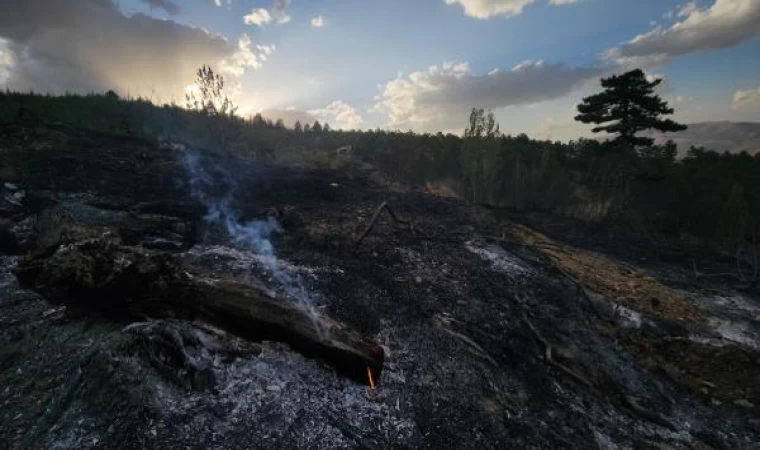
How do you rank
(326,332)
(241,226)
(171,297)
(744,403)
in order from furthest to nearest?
(241,226)
(744,403)
(326,332)
(171,297)

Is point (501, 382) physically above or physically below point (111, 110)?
below

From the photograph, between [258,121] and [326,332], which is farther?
[258,121]

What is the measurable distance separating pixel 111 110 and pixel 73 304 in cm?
2694

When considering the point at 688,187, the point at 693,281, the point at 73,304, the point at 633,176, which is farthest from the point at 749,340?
the point at 688,187

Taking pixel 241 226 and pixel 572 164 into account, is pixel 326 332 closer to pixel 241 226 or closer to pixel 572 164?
pixel 241 226

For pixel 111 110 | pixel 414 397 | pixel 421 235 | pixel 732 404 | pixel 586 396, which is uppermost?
pixel 111 110

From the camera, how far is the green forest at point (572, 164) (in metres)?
23.4

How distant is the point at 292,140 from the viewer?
138 ft

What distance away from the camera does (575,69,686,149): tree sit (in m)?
23.1

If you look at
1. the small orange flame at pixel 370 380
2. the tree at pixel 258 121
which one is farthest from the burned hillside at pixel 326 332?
the tree at pixel 258 121

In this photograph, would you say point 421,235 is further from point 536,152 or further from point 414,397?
point 536,152

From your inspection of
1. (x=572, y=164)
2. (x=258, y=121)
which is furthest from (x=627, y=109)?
(x=258, y=121)

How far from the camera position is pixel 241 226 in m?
10.7

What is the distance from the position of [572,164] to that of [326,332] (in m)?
30.1
